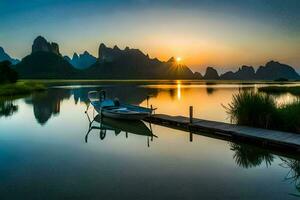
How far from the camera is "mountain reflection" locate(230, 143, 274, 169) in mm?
12359

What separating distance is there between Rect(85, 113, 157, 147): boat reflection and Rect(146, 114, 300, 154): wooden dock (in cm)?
194

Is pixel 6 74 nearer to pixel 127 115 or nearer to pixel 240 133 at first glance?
pixel 127 115

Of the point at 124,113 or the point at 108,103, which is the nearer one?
the point at 124,113

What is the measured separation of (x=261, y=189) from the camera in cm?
926

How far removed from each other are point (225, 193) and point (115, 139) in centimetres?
941

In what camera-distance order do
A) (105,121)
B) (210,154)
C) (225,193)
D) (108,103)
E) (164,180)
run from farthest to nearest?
(108,103), (105,121), (210,154), (164,180), (225,193)

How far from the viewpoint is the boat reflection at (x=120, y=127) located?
18.6 metres

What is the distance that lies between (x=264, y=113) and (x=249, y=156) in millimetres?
4254

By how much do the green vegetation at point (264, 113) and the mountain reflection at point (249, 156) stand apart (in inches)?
102

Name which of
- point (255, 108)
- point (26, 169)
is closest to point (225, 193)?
point (26, 169)

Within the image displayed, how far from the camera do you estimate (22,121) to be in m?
24.0

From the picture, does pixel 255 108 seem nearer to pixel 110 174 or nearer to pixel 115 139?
pixel 115 139

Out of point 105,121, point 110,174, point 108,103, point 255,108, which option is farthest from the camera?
point 108,103

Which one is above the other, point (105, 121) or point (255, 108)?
point (255, 108)
